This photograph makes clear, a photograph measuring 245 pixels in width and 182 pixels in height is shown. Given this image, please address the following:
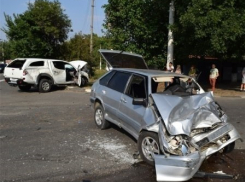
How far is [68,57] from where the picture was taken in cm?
2861

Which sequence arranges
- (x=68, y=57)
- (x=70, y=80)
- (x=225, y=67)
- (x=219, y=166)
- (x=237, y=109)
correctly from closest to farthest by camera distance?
(x=219, y=166) → (x=237, y=109) → (x=70, y=80) → (x=225, y=67) → (x=68, y=57)

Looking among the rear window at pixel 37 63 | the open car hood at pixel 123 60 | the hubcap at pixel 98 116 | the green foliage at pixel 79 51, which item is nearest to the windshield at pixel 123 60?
the open car hood at pixel 123 60

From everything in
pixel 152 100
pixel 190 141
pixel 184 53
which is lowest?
pixel 190 141

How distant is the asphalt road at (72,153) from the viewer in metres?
4.60

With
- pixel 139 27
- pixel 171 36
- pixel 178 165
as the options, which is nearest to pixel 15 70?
pixel 139 27

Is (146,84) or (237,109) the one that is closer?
(146,84)

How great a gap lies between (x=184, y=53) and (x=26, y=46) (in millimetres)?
15772

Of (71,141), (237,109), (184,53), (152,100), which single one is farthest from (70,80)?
(152,100)

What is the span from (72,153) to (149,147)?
5.07 ft

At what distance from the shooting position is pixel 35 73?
1505 centimetres

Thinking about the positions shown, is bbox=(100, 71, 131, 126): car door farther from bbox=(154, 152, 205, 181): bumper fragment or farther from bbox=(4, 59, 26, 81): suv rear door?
bbox=(4, 59, 26, 81): suv rear door

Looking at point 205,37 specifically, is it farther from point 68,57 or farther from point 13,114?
point 68,57

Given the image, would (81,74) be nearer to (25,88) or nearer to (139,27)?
(25,88)

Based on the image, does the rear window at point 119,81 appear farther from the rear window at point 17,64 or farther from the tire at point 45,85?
the rear window at point 17,64
